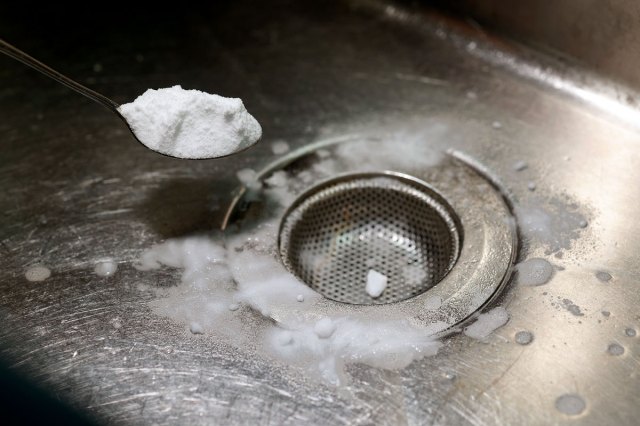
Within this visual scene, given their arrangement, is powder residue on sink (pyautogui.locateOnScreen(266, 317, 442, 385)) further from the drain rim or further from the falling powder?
the falling powder

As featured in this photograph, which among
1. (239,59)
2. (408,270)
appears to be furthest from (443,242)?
(239,59)

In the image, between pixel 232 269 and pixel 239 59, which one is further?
pixel 239 59

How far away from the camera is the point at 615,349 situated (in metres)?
0.85

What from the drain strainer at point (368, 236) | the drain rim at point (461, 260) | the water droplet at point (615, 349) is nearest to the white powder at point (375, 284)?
the drain strainer at point (368, 236)

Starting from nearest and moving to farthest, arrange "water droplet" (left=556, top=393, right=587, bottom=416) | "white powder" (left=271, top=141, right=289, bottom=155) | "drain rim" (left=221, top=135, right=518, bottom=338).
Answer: "water droplet" (left=556, top=393, right=587, bottom=416), "drain rim" (left=221, top=135, right=518, bottom=338), "white powder" (left=271, top=141, right=289, bottom=155)

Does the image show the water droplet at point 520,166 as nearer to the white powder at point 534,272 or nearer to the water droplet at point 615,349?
the white powder at point 534,272

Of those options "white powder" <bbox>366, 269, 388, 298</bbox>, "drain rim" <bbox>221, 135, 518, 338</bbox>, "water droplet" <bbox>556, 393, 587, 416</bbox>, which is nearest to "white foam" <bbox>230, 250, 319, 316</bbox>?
"drain rim" <bbox>221, 135, 518, 338</bbox>

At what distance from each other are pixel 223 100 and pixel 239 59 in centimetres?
43

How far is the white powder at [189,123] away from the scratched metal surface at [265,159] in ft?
0.45

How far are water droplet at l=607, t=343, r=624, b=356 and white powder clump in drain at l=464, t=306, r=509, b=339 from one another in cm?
13

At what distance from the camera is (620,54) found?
116 cm

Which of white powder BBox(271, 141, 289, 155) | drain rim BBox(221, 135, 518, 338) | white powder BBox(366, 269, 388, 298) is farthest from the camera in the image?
white powder BBox(271, 141, 289, 155)

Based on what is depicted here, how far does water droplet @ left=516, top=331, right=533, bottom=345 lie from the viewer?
860 millimetres

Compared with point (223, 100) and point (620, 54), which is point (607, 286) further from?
point (223, 100)
